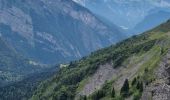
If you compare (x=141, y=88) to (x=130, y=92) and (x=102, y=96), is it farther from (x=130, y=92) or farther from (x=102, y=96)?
(x=102, y=96)

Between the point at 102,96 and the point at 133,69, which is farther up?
the point at 133,69

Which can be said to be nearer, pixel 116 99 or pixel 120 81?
pixel 116 99

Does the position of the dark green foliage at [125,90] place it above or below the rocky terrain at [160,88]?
above

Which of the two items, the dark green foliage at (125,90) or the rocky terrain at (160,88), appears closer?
the rocky terrain at (160,88)

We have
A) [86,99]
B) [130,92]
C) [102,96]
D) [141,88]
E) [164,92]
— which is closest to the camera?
[164,92]

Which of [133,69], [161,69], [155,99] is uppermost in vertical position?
[133,69]

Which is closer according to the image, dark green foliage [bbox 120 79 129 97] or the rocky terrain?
the rocky terrain

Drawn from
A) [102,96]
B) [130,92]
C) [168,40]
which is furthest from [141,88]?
[168,40]

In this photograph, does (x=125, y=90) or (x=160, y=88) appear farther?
(x=125, y=90)

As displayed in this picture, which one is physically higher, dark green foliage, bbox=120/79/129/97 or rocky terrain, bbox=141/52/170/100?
dark green foliage, bbox=120/79/129/97

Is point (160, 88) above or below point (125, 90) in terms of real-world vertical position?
below

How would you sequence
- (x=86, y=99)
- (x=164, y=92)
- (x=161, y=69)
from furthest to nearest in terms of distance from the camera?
(x=86, y=99), (x=161, y=69), (x=164, y=92)
